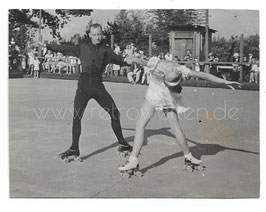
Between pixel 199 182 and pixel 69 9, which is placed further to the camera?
pixel 69 9

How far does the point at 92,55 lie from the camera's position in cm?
395

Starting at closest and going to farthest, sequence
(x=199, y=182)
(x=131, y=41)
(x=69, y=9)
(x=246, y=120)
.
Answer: (x=199, y=182) < (x=69, y=9) < (x=246, y=120) < (x=131, y=41)

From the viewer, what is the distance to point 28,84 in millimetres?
5883

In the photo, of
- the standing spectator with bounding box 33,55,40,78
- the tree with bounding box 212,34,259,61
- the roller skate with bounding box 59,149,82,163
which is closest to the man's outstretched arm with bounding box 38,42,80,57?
the roller skate with bounding box 59,149,82,163

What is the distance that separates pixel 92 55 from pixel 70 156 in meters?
0.93

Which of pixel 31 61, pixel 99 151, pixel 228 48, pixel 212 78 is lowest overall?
pixel 99 151

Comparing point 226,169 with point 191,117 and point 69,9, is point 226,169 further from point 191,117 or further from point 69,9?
point 69,9

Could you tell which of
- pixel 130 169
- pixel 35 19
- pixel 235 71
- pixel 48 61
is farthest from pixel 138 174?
pixel 235 71

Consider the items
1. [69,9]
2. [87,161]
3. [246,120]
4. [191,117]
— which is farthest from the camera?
[191,117]

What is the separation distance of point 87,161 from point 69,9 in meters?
1.45

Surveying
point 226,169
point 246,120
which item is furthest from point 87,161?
point 246,120

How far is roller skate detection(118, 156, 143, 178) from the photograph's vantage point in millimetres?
3715

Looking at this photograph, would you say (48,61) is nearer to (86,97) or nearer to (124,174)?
(86,97)

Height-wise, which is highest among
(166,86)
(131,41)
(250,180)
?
(131,41)
